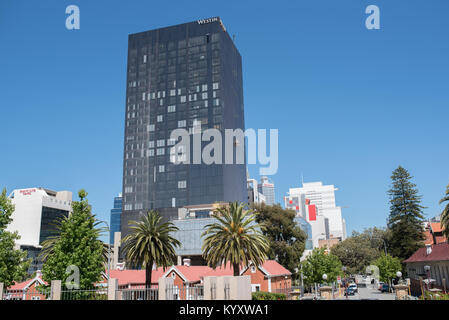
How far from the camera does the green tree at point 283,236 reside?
9300cm

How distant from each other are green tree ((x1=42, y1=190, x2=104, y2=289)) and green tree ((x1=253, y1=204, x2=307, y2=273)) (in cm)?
5763

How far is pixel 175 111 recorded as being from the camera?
162625 mm

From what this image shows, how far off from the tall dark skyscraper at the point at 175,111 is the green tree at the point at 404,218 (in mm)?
67152

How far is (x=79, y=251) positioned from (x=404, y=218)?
73287 millimetres

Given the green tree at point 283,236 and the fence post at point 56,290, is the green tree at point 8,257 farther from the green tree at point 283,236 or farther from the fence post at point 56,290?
the green tree at point 283,236

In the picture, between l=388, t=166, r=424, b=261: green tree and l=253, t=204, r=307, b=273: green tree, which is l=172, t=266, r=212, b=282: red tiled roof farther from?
A: l=388, t=166, r=424, b=261: green tree

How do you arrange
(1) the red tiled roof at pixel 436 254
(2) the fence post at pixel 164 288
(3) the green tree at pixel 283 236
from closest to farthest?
(2) the fence post at pixel 164 288 → (1) the red tiled roof at pixel 436 254 → (3) the green tree at pixel 283 236

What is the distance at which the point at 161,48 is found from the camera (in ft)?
571

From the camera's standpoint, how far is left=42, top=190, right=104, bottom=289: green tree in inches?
1554

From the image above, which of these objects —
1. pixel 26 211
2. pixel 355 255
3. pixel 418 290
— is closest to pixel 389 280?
pixel 418 290

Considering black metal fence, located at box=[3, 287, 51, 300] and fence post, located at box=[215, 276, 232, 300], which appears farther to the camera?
black metal fence, located at box=[3, 287, 51, 300]

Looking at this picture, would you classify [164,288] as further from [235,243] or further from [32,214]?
[32,214]

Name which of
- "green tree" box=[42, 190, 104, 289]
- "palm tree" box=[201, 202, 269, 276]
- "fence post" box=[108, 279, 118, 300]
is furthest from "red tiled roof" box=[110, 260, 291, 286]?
"fence post" box=[108, 279, 118, 300]

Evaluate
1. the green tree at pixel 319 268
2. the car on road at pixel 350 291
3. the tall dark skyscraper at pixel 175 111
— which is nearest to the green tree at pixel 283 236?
the car on road at pixel 350 291
